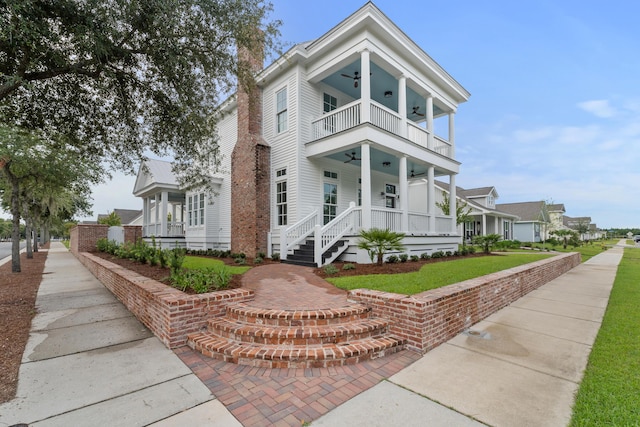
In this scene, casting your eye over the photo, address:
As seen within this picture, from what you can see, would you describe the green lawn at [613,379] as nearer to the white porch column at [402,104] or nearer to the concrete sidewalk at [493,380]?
the concrete sidewalk at [493,380]

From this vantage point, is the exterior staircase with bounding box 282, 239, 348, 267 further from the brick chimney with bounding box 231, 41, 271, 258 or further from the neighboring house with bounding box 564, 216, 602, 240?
the neighboring house with bounding box 564, 216, 602, 240

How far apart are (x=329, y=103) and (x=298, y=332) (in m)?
10.4

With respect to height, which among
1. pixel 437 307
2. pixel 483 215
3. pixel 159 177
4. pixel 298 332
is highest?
pixel 159 177

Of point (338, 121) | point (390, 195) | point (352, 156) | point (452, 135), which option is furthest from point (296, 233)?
point (452, 135)

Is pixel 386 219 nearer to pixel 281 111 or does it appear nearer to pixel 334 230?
pixel 334 230

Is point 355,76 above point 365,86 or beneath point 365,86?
above

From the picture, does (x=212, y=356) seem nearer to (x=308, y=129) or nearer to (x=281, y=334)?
(x=281, y=334)

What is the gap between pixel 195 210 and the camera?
15766mm

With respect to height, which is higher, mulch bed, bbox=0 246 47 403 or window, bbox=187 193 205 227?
window, bbox=187 193 205 227

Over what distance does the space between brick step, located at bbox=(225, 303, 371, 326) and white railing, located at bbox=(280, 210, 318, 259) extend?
5481 mm

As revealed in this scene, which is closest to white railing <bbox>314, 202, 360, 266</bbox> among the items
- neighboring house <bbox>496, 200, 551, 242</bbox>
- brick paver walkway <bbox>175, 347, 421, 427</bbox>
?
brick paver walkway <bbox>175, 347, 421, 427</bbox>

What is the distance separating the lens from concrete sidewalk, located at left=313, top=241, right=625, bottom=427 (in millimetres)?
2566

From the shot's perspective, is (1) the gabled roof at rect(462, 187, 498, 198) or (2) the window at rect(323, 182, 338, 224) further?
(1) the gabled roof at rect(462, 187, 498, 198)

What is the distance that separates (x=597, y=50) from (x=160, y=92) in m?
14.8
